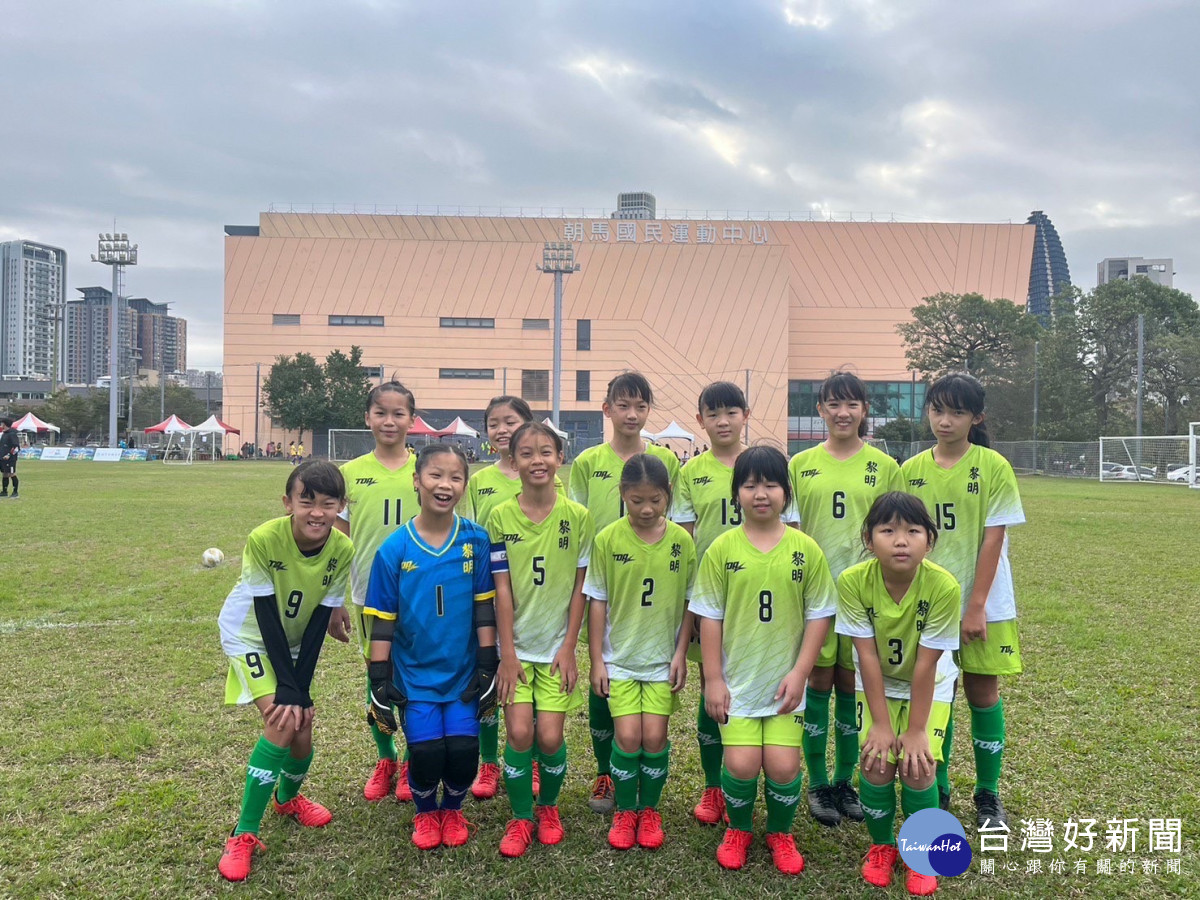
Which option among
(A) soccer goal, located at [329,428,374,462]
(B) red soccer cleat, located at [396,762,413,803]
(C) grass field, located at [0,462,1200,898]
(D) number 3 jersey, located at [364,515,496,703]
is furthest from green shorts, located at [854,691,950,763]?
(A) soccer goal, located at [329,428,374,462]

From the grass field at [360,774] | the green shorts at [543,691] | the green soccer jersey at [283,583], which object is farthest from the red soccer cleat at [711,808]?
the green soccer jersey at [283,583]

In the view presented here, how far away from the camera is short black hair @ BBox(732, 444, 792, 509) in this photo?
3.04 metres

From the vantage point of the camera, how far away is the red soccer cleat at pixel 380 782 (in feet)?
11.4

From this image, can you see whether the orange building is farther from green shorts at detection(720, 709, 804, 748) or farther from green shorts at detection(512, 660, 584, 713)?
green shorts at detection(720, 709, 804, 748)

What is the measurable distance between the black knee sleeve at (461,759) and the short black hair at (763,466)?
1.47 meters

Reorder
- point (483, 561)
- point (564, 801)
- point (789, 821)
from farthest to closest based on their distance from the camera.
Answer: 1. point (564, 801)
2. point (483, 561)
3. point (789, 821)

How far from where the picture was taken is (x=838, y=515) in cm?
348

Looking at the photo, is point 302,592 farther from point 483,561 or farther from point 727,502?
point 727,502

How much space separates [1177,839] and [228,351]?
61513 millimetres

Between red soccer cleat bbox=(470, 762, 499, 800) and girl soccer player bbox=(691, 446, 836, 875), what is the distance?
1.10 metres

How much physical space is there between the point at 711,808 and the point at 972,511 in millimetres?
1671

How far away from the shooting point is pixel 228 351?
56.5 meters

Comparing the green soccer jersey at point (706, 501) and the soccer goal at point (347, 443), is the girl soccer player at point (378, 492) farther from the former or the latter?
the soccer goal at point (347, 443)

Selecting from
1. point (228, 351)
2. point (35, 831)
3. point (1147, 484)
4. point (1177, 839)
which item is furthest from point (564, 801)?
point (228, 351)
